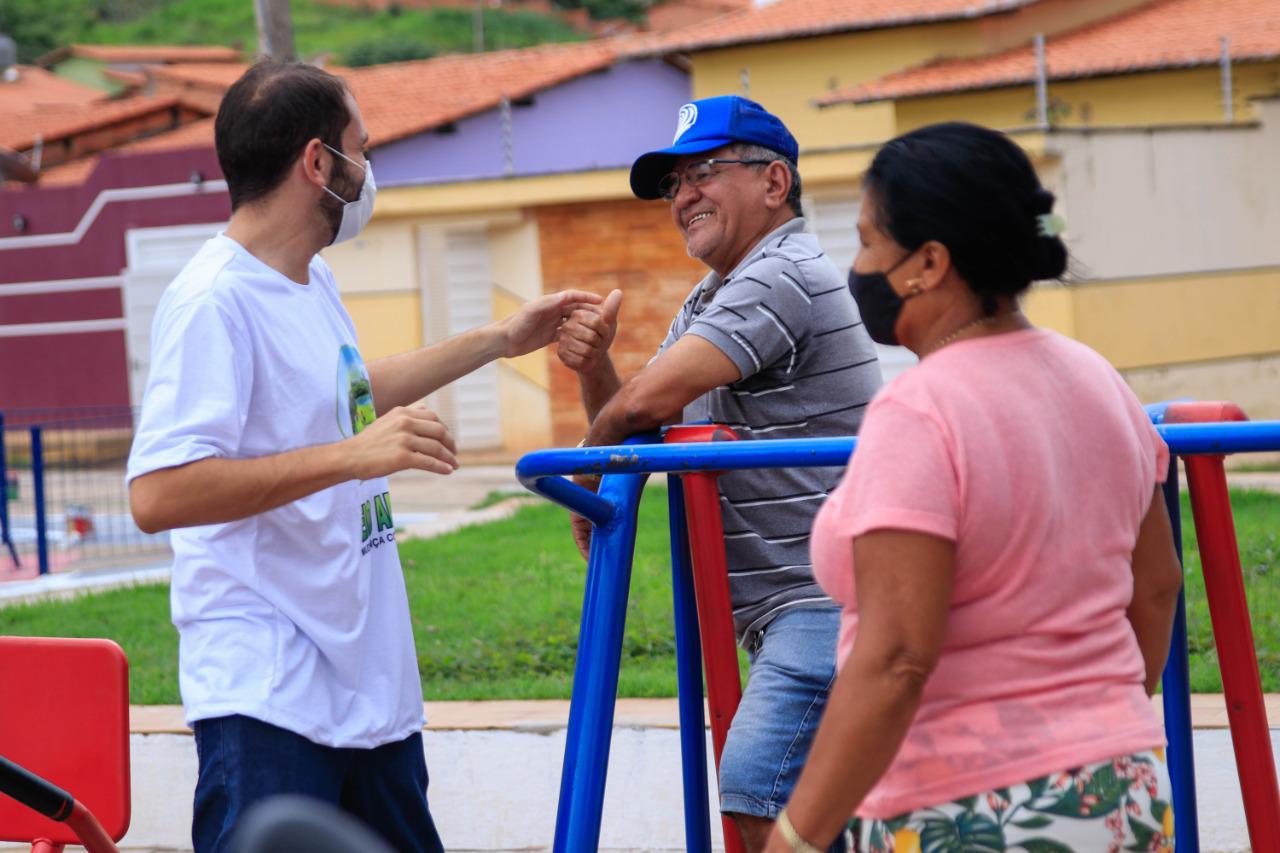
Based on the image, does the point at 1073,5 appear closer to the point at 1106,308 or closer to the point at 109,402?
the point at 1106,308

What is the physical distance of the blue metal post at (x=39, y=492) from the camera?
1050 centimetres

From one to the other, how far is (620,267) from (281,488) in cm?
1679

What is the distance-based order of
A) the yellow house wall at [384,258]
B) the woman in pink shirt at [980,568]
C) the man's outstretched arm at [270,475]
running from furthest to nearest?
1. the yellow house wall at [384,258]
2. the man's outstretched arm at [270,475]
3. the woman in pink shirt at [980,568]

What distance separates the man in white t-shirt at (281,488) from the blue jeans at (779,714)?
606 mm

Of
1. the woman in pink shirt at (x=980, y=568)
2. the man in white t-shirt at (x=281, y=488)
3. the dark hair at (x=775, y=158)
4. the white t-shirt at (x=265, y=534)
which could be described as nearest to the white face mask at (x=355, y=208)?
the man in white t-shirt at (x=281, y=488)

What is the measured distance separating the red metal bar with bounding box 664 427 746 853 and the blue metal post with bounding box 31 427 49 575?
8408 mm

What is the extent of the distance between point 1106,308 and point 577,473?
14955 millimetres

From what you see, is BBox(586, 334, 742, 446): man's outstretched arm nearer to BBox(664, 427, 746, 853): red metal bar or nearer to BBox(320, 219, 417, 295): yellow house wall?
BBox(664, 427, 746, 853): red metal bar

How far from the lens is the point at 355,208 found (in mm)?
3092

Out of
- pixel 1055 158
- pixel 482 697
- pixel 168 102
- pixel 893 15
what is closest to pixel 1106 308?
pixel 1055 158

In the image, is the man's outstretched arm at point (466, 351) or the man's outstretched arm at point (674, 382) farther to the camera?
the man's outstretched arm at point (466, 351)

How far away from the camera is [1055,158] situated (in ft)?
53.3

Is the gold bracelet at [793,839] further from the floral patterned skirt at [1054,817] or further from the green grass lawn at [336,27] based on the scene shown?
the green grass lawn at [336,27]

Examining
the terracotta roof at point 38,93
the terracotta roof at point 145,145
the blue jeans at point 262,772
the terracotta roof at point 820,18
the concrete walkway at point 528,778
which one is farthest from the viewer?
the terracotta roof at point 38,93
